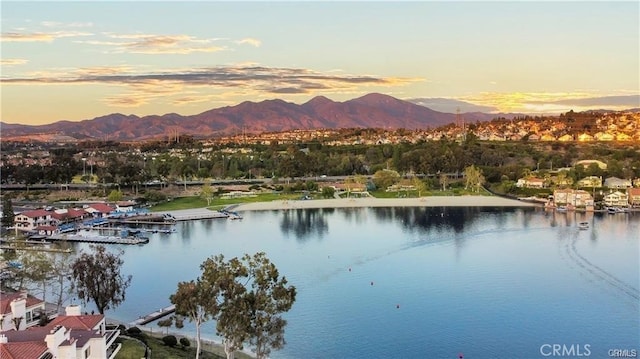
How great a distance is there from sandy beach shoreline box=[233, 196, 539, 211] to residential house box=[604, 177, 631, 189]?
8690 millimetres

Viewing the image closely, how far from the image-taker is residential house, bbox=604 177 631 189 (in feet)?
160

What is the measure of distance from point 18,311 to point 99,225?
2248cm

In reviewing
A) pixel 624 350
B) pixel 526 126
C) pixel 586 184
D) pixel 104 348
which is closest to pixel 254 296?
pixel 104 348

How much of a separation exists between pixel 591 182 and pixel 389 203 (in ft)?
53.4

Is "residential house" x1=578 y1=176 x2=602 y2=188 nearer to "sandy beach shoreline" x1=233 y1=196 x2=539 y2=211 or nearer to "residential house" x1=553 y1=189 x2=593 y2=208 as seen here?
"residential house" x1=553 y1=189 x2=593 y2=208

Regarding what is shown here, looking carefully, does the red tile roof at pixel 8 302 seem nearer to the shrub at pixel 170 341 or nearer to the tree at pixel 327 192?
the shrub at pixel 170 341

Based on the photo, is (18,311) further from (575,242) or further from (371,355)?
(575,242)

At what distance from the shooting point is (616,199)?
1711 inches

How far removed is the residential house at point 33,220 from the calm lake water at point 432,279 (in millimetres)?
6624

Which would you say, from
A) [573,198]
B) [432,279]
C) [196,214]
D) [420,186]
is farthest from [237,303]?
[420,186]

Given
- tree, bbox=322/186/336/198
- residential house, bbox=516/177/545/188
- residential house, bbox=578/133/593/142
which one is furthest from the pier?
residential house, bbox=578/133/593/142

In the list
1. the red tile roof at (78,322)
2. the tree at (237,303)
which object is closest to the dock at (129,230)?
the red tile roof at (78,322)

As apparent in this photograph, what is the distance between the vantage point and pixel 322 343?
16.6m

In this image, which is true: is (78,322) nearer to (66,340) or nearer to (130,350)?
(130,350)
